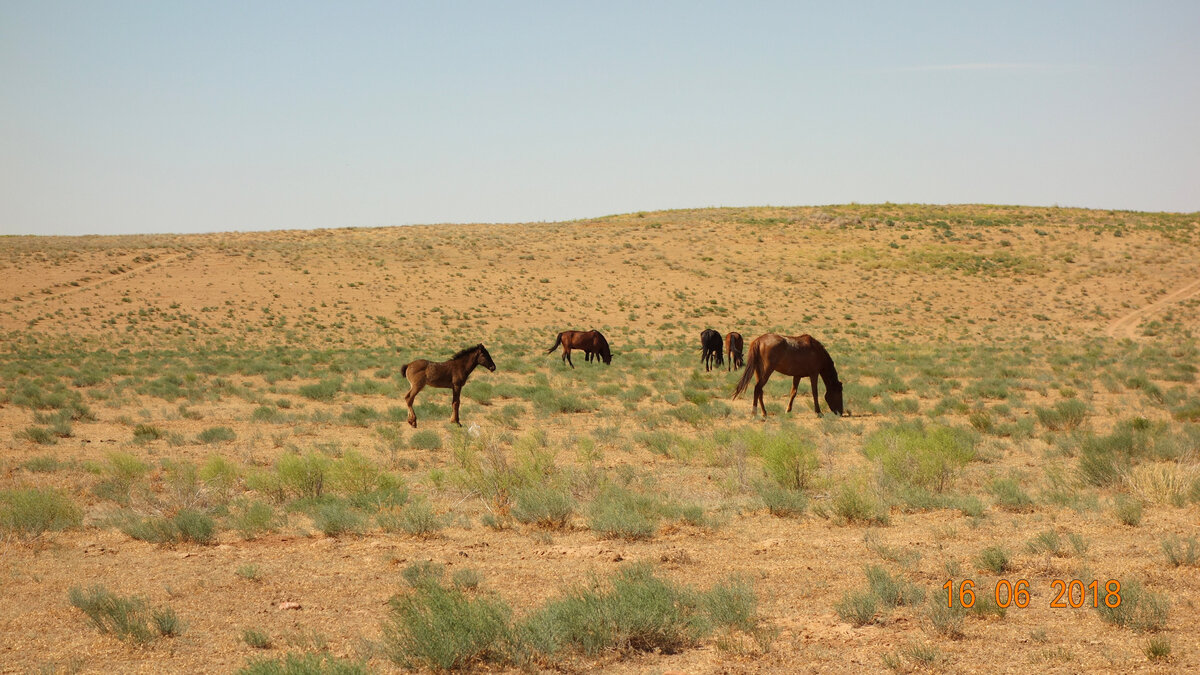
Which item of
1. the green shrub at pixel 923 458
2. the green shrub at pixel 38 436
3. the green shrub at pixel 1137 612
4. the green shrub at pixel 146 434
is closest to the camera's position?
the green shrub at pixel 1137 612

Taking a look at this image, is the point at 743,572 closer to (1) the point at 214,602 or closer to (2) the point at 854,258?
(1) the point at 214,602

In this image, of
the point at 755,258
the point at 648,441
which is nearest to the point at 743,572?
the point at 648,441

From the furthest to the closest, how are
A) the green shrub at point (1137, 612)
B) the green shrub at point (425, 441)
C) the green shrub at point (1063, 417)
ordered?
the green shrub at point (1063, 417), the green shrub at point (425, 441), the green shrub at point (1137, 612)

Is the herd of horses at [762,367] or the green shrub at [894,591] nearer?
the green shrub at [894,591]

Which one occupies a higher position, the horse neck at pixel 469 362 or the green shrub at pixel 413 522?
the horse neck at pixel 469 362

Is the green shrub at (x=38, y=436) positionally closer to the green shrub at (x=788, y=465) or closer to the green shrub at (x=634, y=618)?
the green shrub at (x=788, y=465)

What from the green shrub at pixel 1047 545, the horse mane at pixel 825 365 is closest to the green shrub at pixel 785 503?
the green shrub at pixel 1047 545

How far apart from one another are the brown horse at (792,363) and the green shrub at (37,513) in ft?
42.1

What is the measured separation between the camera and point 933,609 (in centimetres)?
668

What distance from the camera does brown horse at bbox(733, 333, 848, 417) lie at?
19.7m

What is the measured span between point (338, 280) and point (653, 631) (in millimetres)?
54898

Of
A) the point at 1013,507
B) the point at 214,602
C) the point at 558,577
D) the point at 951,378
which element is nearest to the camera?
the point at 214,602
